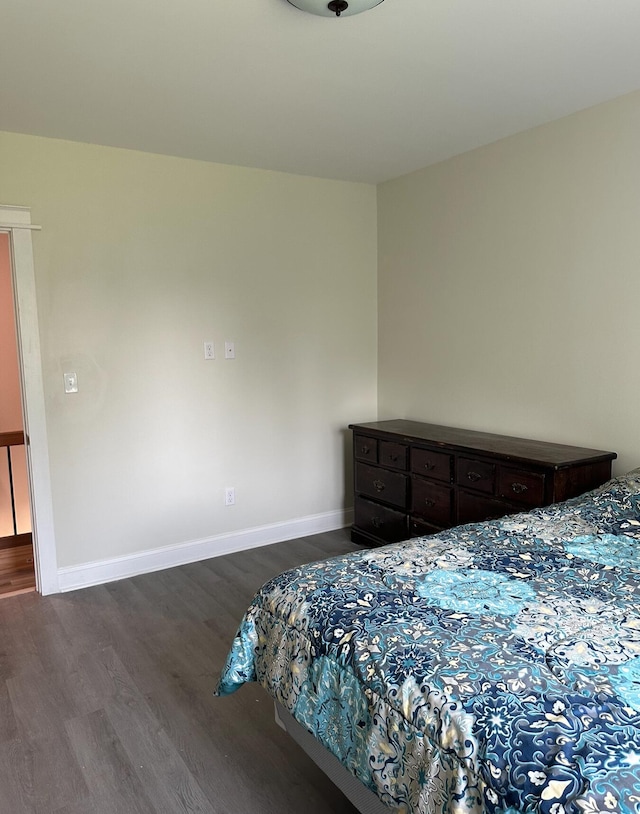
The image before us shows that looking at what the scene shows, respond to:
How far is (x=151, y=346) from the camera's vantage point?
3551mm

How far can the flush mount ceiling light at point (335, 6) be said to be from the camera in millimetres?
1844

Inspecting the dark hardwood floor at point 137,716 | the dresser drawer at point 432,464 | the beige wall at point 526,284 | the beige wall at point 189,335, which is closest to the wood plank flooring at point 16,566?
the dark hardwood floor at point 137,716

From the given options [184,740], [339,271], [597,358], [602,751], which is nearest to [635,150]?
[597,358]

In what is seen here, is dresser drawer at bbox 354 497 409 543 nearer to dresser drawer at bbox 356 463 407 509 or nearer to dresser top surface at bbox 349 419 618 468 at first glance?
dresser drawer at bbox 356 463 407 509

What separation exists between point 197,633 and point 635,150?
307cm

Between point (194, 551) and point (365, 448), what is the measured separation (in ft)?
4.24

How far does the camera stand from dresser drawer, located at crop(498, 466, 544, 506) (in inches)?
108

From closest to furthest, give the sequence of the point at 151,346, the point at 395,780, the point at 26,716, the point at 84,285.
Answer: the point at 395,780 → the point at 26,716 → the point at 84,285 → the point at 151,346

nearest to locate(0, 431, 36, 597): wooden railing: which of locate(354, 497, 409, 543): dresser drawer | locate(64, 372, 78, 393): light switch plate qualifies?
locate(64, 372, 78, 393): light switch plate

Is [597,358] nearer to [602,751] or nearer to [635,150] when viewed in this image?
[635,150]

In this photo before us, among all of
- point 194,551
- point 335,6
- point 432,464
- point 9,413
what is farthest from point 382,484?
point 9,413

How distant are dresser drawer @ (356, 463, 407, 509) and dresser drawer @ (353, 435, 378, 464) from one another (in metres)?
0.05

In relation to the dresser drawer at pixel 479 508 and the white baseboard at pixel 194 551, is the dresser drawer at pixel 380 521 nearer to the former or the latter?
the white baseboard at pixel 194 551

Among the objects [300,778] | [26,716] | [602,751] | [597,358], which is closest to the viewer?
[602,751]
